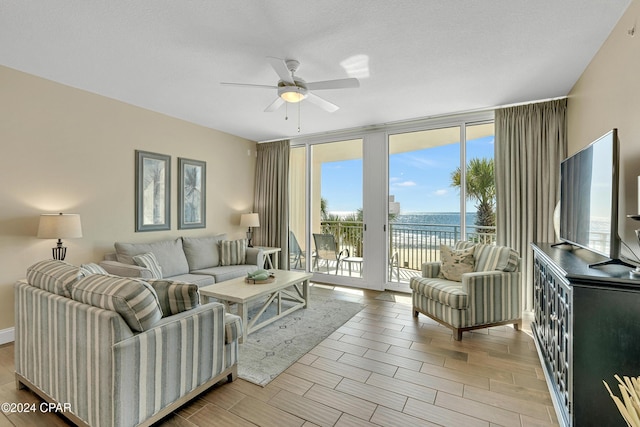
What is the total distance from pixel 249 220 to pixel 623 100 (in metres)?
4.65

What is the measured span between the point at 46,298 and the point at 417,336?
9.77 ft

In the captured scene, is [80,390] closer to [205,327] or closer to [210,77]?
[205,327]

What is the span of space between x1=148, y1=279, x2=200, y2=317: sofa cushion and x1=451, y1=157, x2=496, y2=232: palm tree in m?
3.69

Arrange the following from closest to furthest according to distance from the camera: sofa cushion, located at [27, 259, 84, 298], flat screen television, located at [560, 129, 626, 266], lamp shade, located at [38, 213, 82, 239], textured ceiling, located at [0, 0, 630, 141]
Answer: flat screen television, located at [560, 129, 626, 266] < sofa cushion, located at [27, 259, 84, 298] < textured ceiling, located at [0, 0, 630, 141] < lamp shade, located at [38, 213, 82, 239]

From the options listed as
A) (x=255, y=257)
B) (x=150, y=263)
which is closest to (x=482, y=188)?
(x=255, y=257)

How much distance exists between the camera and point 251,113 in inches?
159

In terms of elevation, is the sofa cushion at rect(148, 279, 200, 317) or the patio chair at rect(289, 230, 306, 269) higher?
the sofa cushion at rect(148, 279, 200, 317)

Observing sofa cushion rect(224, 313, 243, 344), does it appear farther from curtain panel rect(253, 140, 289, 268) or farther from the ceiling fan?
curtain panel rect(253, 140, 289, 268)

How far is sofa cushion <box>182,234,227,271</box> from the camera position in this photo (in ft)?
13.5

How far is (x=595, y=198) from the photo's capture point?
5.98 ft

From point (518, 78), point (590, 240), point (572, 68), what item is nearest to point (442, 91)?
point (518, 78)

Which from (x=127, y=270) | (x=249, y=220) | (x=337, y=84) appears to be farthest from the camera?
(x=249, y=220)

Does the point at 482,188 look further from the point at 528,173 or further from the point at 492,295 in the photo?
the point at 492,295

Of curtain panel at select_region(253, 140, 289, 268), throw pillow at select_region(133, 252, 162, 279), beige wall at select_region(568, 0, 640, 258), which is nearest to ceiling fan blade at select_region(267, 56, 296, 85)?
beige wall at select_region(568, 0, 640, 258)
